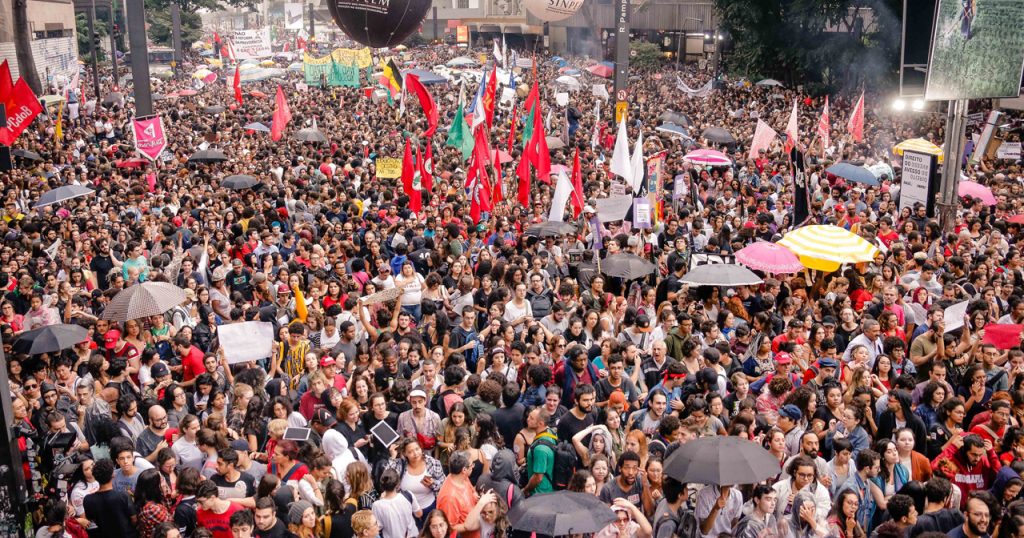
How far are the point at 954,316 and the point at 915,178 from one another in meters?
6.39

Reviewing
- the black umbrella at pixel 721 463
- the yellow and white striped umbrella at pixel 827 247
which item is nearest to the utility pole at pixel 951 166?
the yellow and white striped umbrella at pixel 827 247

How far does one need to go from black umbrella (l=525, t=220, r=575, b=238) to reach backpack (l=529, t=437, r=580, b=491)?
6.56m

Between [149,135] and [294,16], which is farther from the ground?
[294,16]

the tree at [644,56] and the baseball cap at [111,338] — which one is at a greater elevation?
the tree at [644,56]

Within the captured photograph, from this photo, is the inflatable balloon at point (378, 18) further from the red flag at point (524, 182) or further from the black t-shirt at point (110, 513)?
the black t-shirt at point (110, 513)

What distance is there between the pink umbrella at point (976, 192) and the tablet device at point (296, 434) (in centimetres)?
1345

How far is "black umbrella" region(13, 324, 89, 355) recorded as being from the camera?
8.91 m

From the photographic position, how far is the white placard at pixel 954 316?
9.61m

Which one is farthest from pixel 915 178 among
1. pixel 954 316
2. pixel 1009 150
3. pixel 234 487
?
pixel 234 487

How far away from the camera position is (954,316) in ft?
Result: 31.7

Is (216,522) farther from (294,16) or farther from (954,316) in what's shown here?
→ (294,16)

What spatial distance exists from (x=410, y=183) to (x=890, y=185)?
869 centimetres

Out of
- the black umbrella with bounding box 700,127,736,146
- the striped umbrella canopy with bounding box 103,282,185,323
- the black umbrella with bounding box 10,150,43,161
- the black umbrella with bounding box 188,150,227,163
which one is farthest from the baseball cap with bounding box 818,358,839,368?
the black umbrella with bounding box 10,150,43,161

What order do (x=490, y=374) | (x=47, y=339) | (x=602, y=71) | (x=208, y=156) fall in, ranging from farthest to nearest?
(x=602, y=71) → (x=208, y=156) → (x=47, y=339) → (x=490, y=374)
